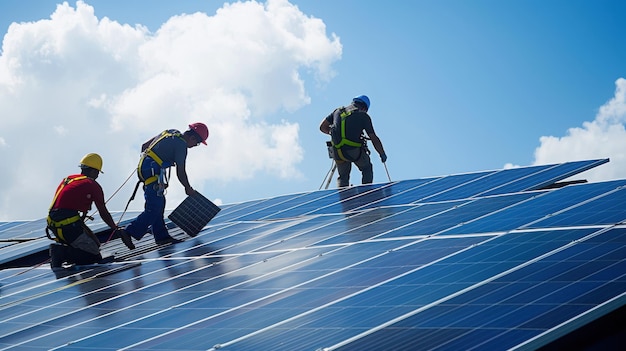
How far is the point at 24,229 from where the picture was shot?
24.0m

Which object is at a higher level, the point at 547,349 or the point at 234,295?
the point at 234,295

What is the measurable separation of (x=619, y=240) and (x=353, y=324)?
2480mm

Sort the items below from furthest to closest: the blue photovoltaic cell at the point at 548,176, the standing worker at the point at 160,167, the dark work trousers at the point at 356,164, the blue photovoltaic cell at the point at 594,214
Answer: the dark work trousers at the point at 356,164 < the standing worker at the point at 160,167 < the blue photovoltaic cell at the point at 548,176 < the blue photovoltaic cell at the point at 594,214

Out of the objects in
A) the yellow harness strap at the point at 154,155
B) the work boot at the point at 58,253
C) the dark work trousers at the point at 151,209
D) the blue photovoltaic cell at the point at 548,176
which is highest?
the yellow harness strap at the point at 154,155

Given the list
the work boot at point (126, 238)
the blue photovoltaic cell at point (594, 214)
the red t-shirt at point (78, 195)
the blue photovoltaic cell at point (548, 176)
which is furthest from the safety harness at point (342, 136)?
the blue photovoltaic cell at point (594, 214)

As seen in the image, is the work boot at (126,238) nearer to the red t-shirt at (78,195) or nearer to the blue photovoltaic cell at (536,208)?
the red t-shirt at (78,195)

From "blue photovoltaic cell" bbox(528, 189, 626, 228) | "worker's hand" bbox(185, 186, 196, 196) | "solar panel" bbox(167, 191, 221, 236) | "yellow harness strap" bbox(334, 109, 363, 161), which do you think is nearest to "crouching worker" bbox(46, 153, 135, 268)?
"worker's hand" bbox(185, 186, 196, 196)

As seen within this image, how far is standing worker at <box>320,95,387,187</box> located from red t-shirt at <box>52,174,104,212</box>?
22.9ft

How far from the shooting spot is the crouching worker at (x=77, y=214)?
14656mm

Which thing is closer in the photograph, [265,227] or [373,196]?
[265,227]

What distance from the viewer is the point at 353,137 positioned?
807 inches

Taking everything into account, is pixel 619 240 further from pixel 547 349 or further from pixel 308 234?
pixel 308 234

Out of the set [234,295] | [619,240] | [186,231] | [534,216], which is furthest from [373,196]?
Answer: [619,240]

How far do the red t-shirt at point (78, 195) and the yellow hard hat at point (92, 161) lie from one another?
46 centimetres
